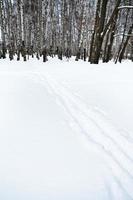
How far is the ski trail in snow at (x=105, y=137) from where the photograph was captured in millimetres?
3110

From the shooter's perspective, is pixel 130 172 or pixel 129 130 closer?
pixel 130 172

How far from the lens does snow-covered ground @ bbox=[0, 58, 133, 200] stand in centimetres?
277

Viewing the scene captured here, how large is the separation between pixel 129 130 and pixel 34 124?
1.65m

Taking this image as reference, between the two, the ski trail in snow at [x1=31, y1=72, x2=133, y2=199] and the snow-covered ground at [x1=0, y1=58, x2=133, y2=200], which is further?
the ski trail in snow at [x1=31, y1=72, x2=133, y2=199]

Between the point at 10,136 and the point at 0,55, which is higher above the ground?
the point at 10,136

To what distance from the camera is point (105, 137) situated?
4176 mm

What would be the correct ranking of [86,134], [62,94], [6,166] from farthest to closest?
[62,94] < [86,134] < [6,166]

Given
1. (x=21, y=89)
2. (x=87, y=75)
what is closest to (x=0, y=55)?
(x=87, y=75)

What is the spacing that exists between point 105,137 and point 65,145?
2.51 ft

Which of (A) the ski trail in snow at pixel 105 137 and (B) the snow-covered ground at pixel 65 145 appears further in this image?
(A) the ski trail in snow at pixel 105 137

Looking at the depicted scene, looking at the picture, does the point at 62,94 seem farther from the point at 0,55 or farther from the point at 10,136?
the point at 0,55

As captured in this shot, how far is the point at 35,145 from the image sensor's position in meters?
3.63

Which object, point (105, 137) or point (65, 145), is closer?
point (65, 145)

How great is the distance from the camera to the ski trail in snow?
3110mm
